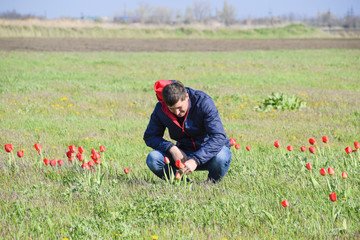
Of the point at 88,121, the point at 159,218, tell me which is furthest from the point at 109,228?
the point at 88,121

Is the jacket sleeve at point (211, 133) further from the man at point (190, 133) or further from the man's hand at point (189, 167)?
the man's hand at point (189, 167)

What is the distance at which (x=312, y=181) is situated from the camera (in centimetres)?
368

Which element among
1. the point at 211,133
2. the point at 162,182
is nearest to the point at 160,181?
the point at 162,182

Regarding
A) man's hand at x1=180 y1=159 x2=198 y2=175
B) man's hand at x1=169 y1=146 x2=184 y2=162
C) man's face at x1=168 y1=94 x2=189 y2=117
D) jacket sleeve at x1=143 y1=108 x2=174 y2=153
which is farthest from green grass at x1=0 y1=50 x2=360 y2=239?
man's face at x1=168 y1=94 x2=189 y2=117

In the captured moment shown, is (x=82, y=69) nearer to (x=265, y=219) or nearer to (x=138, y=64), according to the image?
(x=138, y=64)

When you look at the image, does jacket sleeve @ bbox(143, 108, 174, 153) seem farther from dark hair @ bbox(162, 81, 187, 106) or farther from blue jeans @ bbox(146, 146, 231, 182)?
dark hair @ bbox(162, 81, 187, 106)

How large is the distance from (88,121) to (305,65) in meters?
13.8

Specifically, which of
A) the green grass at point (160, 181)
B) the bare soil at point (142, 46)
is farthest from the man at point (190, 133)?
the bare soil at point (142, 46)

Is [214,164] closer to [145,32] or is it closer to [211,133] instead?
[211,133]

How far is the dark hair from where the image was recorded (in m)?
3.69

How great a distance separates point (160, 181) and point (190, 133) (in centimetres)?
63

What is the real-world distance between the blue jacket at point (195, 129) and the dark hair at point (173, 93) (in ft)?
0.71

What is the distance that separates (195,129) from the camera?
4.16 meters

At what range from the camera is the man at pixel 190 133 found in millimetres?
3906
